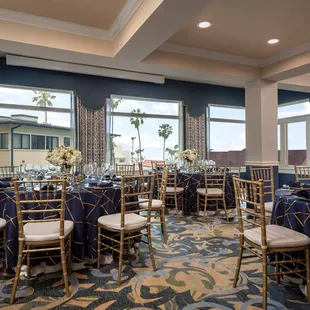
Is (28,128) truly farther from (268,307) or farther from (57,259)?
(268,307)

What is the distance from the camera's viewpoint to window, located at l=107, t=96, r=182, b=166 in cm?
750

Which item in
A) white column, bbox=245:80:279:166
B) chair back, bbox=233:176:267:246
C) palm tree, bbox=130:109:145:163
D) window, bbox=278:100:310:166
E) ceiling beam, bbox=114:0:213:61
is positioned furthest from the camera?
window, bbox=278:100:310:166

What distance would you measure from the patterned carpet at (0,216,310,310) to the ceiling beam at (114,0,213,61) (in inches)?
122

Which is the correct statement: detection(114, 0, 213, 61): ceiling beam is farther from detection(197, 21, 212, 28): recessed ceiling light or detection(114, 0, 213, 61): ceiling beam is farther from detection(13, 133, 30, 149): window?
detection(13, 133, 30, 149): window

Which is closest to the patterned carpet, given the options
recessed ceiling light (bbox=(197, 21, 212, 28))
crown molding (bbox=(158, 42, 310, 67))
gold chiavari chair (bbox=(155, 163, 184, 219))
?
gold chiavari chair (bbox=(155, 163, 184, 219))

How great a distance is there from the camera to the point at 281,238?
228 centimetres

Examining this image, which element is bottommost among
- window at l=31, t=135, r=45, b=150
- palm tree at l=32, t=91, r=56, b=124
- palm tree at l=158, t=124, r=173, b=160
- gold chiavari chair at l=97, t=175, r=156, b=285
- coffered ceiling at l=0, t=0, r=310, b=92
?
gold chiavari chair at l=97, t=175, r=156, b=285

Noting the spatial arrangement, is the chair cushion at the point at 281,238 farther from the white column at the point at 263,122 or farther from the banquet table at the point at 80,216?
the white column at the point at 263,122

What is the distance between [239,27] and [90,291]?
179 inches

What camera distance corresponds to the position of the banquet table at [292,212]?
2.43 meters

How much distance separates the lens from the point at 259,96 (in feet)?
20.6

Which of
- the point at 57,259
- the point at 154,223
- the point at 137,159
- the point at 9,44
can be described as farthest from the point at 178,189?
the point at 9,44

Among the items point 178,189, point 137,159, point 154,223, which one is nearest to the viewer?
point 154,223

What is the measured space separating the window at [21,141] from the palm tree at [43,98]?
890 mm
